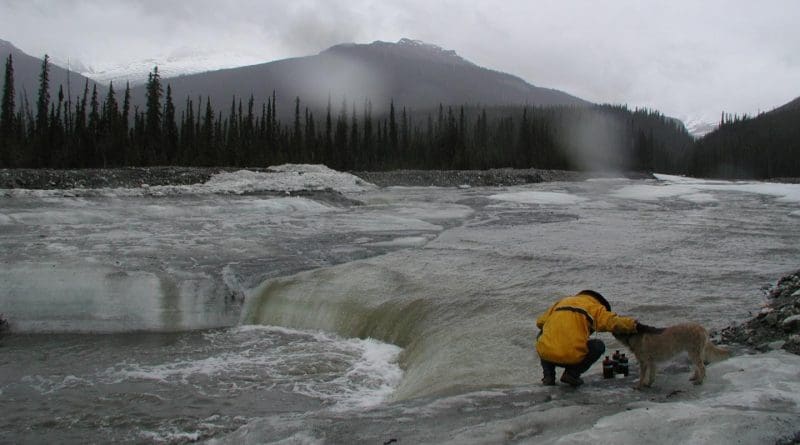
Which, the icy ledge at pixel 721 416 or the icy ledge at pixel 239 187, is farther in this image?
the icy ledge at pixel 239 187

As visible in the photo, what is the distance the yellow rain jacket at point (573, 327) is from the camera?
20.7ft

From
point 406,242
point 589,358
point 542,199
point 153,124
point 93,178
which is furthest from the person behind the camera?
point 153,124

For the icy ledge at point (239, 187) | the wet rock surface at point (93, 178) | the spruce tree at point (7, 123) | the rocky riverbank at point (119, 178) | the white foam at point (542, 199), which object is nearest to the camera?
the icy ledge at point (239, 187)

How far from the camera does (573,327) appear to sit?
635 cm

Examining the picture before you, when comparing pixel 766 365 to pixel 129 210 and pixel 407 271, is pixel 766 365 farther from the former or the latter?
pixel 129 210

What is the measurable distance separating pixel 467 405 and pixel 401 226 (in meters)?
16.8

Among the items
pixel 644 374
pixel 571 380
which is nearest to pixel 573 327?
pixel 571 380

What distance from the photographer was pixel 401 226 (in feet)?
75.7

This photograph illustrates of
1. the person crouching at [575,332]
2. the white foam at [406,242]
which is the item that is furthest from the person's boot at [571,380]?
the white foam at [406,242]

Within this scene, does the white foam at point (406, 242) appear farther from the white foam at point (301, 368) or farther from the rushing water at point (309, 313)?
the white foam at point (301, 368)

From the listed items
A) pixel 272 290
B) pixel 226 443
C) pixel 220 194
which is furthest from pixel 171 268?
pixel 220 194

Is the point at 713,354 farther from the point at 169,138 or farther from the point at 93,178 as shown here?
the point at 169,138

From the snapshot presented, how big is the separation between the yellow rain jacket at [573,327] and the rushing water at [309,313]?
0.47m

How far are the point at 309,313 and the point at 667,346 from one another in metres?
8.45
